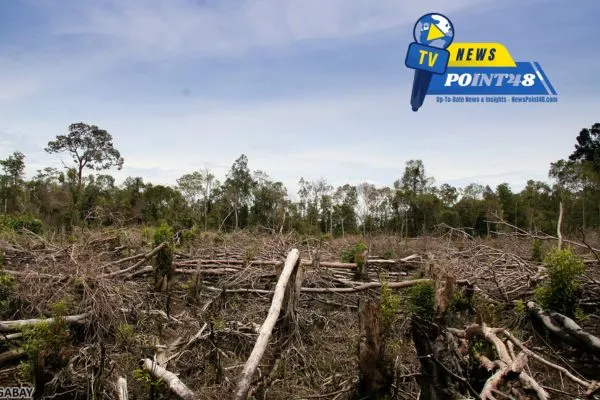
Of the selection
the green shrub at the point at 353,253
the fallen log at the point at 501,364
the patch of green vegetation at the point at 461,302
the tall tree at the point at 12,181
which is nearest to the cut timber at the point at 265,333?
the fallen log at the point at 501,364

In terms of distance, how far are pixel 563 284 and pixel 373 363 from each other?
3359mm

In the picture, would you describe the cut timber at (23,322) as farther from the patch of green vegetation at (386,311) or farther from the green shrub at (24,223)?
the green shrub at (24,223)

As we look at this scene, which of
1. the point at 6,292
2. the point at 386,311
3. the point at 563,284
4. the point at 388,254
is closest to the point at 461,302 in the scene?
the point at 563,284

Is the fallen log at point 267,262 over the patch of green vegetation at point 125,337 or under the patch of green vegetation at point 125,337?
over

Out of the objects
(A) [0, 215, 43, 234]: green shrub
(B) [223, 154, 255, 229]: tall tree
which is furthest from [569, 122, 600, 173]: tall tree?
(A) [0, 215, 43, 234]: green shrub

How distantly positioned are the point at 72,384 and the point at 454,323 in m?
4.44

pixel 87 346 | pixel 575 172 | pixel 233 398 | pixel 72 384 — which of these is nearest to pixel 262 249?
pixel 87 346

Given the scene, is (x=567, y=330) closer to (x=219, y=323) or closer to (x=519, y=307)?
(x=519, y=307)

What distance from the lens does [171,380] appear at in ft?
12.8

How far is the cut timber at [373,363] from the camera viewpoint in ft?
13.0

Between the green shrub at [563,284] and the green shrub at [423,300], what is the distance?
2.13m

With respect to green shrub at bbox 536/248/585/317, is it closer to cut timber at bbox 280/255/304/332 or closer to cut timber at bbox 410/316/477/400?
cut timber at bbox 410/316/477/400

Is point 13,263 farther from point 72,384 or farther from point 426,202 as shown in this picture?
point 426,202

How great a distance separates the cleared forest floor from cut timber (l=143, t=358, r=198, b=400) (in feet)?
0.24
